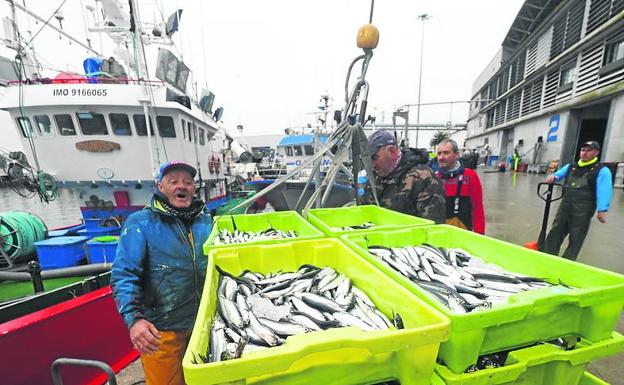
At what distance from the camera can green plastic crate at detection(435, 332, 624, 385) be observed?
104 cm

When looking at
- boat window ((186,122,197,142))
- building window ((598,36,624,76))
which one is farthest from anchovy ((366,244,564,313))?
building window ((598,36,624,76))

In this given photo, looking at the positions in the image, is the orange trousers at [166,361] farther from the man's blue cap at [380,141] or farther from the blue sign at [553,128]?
the blue sign at [553,128]

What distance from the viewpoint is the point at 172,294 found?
89.3 inches

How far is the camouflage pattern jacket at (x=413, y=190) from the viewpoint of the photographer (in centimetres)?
303

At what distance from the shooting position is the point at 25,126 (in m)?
7.86

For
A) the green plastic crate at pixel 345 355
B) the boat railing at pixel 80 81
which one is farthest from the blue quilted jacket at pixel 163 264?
the boat railing at pixel 80 81

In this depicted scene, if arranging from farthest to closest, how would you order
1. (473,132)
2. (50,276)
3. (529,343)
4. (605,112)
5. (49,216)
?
(473,132) < (49,216) < (605,112) < (50,276) < (529,343)

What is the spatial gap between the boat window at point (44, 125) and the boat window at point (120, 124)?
5.49ft

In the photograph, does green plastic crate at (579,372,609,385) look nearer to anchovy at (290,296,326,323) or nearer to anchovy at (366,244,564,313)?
anchovy at (366,244,564,313)

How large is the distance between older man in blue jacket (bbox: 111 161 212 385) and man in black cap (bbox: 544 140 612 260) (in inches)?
220

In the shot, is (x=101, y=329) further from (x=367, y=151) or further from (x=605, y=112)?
(x=605, y=112)

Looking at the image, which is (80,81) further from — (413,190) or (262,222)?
(413,190)

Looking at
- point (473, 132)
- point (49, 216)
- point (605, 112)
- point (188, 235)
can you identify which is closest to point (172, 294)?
point (188, 235)

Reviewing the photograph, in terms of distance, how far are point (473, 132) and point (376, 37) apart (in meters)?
52.7
